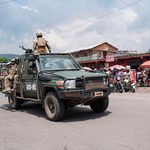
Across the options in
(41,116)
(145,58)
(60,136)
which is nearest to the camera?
(60,136)

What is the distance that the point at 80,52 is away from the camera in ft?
248

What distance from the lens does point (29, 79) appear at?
11438 mm

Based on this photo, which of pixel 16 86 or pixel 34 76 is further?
pixel 16 86

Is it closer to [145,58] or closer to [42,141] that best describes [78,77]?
[42,141]

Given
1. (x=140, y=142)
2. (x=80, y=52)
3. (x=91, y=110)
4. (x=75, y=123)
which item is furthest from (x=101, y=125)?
(x=80, y=52)

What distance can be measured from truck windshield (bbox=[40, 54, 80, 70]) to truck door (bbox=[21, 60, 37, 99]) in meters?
0.33

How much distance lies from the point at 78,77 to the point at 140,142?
10.4ft

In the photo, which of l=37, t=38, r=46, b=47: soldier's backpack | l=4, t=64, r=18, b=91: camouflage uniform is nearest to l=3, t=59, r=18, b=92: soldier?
l=4, t=64, r=18, b=91: camouflage uniform

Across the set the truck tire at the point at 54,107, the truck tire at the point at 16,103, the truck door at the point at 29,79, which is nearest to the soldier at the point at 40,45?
the truck door at the point at 29,79

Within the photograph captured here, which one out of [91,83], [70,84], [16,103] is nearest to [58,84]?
[70,84]

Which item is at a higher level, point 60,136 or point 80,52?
point 80,52

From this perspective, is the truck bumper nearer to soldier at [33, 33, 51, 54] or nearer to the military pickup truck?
the military pickup truck

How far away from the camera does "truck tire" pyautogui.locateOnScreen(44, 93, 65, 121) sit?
384 inches

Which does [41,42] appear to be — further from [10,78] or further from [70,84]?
[70,84]
